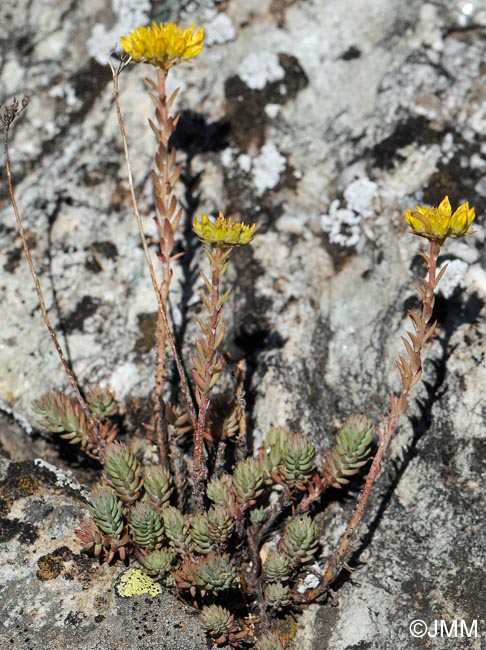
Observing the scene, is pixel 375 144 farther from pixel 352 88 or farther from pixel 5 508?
pixel 5 508

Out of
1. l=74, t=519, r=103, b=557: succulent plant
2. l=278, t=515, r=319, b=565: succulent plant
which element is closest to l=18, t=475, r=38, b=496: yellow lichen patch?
l=74, t=519, r=103, b=557: succulent plant

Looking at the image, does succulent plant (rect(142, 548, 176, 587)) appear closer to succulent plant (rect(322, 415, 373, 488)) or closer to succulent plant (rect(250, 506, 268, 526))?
succulent plant (rect(250, 506, 268, 526))

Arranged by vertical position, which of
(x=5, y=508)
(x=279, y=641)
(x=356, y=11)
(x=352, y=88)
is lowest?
(x=279, y=641)

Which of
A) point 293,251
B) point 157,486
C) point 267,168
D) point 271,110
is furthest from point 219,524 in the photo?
point 271,110

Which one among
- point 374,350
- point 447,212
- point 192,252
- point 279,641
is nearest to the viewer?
point 447,212

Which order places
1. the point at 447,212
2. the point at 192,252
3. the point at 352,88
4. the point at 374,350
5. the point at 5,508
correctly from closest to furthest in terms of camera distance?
the point at 447,212, the point at 5,508, the point at 374,350, the point at 192,252, the point at 352,88

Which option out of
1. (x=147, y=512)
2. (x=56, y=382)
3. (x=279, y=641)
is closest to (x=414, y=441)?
(x=279, y=641)

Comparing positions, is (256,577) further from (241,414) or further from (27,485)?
(27,485)

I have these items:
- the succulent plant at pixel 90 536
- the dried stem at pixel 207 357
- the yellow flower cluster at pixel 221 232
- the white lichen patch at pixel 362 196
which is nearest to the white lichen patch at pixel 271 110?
the white lichen patch at pixel 362 196
